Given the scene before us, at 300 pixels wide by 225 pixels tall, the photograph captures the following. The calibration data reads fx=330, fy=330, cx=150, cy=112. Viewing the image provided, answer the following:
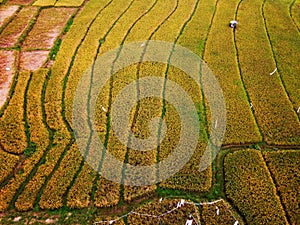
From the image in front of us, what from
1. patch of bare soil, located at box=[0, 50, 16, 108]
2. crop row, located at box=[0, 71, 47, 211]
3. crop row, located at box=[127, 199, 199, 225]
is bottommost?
crop row, located at box=[127, 199, 199, 225]

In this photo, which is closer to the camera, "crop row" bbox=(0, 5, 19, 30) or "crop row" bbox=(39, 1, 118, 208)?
"crop row" bbox=(39, 1, 118, 208)

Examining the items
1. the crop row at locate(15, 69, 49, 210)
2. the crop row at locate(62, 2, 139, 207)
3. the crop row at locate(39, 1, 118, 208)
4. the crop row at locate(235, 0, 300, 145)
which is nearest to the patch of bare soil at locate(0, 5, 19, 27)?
the crop row at locate(62, 2, 139, 207)

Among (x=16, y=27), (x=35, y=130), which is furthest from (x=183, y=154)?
(x=16, y=27)

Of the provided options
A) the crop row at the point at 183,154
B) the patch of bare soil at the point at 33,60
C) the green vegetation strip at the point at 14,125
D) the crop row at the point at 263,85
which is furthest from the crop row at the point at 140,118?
the crop row at the point at 263,85

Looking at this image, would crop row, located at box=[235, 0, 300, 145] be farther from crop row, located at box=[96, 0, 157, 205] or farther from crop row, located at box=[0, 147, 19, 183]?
crop row, located at box=[0, 147, 19, 183]

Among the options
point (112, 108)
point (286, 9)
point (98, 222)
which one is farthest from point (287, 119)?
point (286, 9)

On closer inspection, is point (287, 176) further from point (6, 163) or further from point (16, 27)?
point (16, 27)
